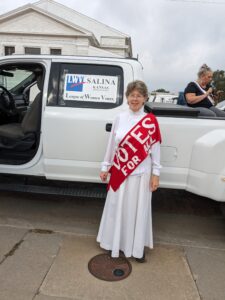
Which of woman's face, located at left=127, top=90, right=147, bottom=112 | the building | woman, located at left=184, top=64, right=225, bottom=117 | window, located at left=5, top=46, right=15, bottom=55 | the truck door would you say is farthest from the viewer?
window, located at left=5, top=46, right=15, bottom=55

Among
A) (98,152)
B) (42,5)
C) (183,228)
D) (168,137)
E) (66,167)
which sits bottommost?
(183,228)

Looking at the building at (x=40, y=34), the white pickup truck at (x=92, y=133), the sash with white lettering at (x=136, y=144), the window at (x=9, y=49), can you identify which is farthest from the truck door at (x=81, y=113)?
the window at (x=9, y=49)

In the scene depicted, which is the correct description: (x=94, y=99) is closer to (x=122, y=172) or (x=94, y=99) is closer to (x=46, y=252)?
(x=122, y=172)

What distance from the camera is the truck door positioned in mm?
3428

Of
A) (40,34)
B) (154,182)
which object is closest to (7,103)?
(154,182)

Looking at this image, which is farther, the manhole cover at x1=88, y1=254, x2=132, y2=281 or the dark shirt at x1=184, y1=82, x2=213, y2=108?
the dark shirt at x1=184, y1=82, x2=213, y2=108

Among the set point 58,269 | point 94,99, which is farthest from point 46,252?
point 94,99

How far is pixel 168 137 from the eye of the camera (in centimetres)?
327

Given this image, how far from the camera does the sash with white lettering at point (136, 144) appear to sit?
2.68 meters

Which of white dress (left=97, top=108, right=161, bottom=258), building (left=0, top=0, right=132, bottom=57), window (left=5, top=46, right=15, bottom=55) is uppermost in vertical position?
building (left=0, top=0, right=132, bottom=57)

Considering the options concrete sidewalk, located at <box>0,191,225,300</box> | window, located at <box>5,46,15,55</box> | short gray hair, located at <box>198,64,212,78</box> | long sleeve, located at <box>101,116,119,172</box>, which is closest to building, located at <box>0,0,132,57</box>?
window, located at <box>5,46,15,55</box>

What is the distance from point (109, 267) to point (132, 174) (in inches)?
35.6

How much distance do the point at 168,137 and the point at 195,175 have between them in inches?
19.3

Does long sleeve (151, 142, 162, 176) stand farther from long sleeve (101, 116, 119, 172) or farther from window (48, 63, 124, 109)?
window (48, 63, 124, 109)
